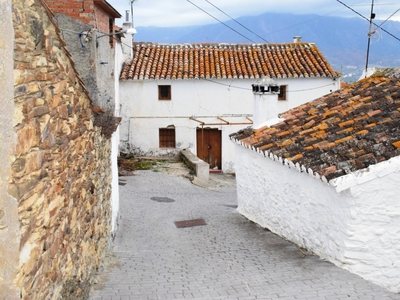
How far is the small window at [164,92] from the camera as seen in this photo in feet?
71.7

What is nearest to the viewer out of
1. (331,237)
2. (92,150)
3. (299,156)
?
(92,150)

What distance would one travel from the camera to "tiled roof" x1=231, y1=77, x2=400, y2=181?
6.94 meters

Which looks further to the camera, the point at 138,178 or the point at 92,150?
the point at 138,178

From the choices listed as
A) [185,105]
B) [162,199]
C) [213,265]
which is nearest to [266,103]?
[213,265]

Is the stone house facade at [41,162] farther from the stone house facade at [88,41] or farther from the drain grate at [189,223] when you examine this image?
the drain grate at [189,223]

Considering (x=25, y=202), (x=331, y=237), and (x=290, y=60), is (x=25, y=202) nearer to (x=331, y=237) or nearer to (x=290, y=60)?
(x=331, y=237)

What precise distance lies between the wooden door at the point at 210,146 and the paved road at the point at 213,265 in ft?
32.5

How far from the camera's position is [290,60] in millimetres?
22547

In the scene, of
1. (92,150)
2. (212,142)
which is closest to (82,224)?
(92,150)

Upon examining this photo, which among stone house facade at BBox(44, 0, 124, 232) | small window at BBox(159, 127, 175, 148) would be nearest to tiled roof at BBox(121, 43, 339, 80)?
small window at BBox(159, 127, 175, 148)

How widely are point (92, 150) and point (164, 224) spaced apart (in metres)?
5.05

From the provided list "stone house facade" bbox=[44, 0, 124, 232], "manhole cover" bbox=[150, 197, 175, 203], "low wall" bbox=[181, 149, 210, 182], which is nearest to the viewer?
"stone house facade" bbox=[44, 0, 124, 232]

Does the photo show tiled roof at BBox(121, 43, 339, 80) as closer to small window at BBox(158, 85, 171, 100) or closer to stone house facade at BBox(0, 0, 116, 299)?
small window at BBox(158, 85, 171, 100)

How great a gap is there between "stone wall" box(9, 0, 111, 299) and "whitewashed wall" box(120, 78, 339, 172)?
15.5 meters
